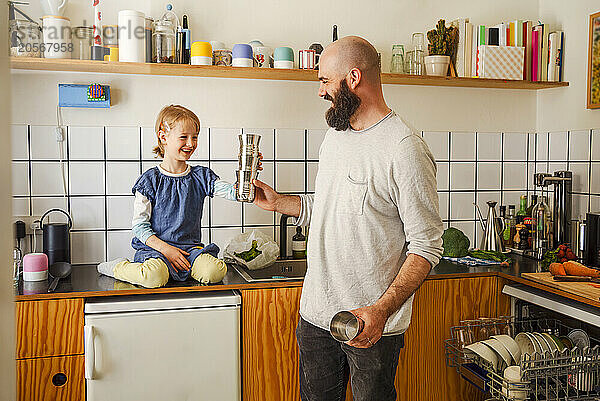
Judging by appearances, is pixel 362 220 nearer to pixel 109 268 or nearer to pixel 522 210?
pixel 109 268

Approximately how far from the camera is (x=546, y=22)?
325 centimetres

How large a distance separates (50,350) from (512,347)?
174 centimetres

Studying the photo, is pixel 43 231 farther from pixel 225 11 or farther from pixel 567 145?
pixel 567 145

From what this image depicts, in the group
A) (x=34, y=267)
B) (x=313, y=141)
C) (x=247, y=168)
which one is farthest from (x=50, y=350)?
(x=313, y=141)

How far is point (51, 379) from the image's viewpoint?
7.22 ft

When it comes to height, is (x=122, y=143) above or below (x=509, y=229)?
above

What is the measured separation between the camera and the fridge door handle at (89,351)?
2.18 m

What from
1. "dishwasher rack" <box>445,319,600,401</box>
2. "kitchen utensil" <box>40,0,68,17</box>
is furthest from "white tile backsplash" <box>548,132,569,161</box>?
"kitchen utensil" <box>40,0,68,17</box>

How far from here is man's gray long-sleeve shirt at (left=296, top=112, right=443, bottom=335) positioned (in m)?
1.73

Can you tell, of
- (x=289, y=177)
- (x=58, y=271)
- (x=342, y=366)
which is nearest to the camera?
(x=342, y=366)

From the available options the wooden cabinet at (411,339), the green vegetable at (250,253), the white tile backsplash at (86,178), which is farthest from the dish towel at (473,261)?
the white tile backsplash at (86,178)

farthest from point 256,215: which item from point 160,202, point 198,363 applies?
point 198,363

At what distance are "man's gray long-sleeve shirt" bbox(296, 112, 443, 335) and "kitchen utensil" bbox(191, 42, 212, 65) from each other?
3.22ft

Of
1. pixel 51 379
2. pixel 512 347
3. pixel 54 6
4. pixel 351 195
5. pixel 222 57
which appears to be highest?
pixel 54 6
